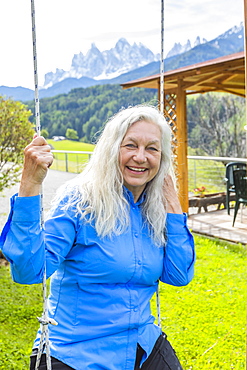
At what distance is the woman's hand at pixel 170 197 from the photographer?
159 cm

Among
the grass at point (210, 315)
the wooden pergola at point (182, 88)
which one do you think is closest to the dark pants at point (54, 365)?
the grass at point (210, 315)

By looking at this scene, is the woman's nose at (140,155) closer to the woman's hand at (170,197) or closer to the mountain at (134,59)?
the woman's hand at (170,197)

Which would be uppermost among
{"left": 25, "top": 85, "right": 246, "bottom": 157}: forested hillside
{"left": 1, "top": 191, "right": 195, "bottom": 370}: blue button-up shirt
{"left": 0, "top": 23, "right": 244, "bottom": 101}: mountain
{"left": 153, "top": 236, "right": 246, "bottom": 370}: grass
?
{"left": 0, "top": 23, "right": 244, "bottom": 101}: mountain

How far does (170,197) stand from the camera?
1613 millimetres

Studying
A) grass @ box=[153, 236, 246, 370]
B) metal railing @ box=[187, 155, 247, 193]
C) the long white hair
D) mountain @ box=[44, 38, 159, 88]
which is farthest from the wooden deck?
mountain @ box=[44, 38, 159, 88]

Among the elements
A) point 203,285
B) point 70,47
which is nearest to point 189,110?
point 70,47

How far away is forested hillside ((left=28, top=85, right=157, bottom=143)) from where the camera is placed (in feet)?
74.1

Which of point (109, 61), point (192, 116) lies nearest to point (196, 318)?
point (192, 116)

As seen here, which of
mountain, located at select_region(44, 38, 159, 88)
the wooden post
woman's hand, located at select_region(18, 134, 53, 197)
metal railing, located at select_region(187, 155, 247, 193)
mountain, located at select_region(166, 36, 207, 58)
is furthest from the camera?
mountain, located at select_region(166, 36, 207, 58)

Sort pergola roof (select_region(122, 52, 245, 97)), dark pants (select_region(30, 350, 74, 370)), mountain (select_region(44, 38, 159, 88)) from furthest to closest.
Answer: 1. mountain (select_region(44, 38, 159, 88))
2. pergola roof (select_region(122, 52, 245, 97))
3. dark pants (select_region(30, 350, 74, 370))

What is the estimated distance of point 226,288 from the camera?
157 inches

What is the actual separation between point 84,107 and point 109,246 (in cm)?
2461

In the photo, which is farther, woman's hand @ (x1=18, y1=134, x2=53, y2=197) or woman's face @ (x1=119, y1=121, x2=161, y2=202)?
woman's face @ (x1=119, y1=121, x2=161, y2=202)

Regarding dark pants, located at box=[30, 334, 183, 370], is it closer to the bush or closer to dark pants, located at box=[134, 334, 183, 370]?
dark pants, located at box=[134, 334, 183, 370]
